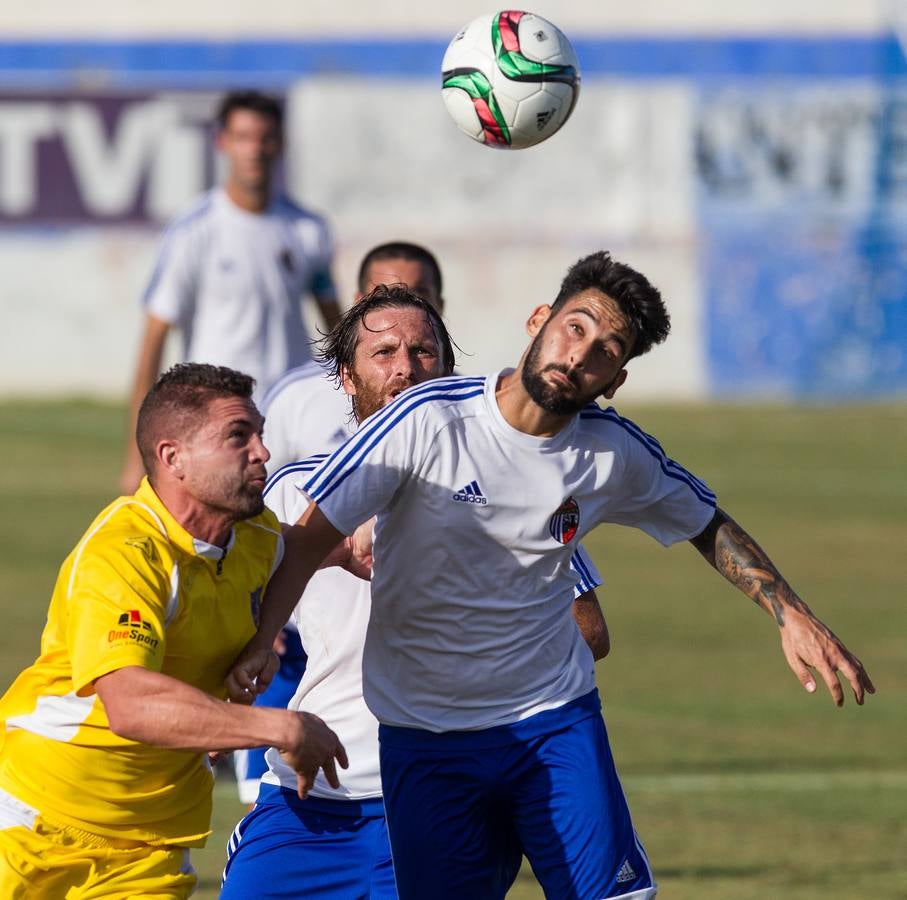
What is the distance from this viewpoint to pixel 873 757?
9203mm

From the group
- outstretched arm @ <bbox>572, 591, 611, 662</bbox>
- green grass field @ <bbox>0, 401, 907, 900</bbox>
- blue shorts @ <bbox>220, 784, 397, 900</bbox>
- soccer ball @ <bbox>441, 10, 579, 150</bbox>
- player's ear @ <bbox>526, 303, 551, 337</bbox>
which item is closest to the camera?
player's ear @ <bbox>526, 303, 551, 337</bbox>

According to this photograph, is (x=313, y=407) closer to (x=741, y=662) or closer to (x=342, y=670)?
(x=342, y=670)

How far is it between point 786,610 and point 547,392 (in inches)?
36.0

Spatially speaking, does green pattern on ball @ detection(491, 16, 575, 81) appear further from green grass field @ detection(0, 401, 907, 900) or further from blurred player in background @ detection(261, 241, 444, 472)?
green grass field @ detection(0, 401, 907, 900)

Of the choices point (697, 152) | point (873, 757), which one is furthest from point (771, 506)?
point (697, 152)

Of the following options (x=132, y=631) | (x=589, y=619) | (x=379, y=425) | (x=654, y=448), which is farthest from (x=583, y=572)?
(x=132, y=631)

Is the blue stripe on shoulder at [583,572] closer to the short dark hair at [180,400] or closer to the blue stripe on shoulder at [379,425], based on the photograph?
the blue stripe on shoulder at [379,425]

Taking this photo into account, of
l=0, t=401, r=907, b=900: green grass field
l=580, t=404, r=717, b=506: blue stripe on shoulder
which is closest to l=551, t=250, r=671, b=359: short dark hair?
l=580, t=404, r=717, b=506: blue stripe on shoulder

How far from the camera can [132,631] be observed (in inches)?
165

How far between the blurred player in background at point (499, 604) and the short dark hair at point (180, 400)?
1.06ft

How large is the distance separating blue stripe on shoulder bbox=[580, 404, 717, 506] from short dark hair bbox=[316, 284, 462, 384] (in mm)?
580

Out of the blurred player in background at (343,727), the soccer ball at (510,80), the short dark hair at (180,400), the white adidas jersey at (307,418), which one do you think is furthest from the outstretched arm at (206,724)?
the soccer ball at (510,80)

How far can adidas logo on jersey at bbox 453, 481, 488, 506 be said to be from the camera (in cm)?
458

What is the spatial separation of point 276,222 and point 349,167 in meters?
19.6
